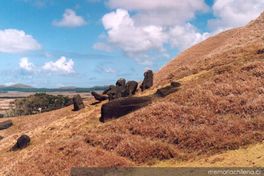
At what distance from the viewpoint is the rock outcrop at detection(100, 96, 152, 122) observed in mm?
43625

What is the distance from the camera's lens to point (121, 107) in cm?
4416

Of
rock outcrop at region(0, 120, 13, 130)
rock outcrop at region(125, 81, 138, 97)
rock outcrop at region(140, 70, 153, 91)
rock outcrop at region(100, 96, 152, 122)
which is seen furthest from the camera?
rock outcrop at region(0, 120, 13, 130)

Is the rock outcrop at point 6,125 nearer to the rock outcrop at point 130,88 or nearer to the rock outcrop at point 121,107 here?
the rock outcrop at point 130,88

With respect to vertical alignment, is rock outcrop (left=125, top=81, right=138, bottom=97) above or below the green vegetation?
above

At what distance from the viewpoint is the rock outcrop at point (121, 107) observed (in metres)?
43.6

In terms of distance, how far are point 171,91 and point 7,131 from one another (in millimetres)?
40764

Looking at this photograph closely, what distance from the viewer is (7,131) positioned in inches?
2972

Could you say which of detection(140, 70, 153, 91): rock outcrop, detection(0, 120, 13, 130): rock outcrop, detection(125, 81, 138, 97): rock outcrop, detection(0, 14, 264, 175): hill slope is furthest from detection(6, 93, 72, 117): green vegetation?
detection(0, 14, 264, 175): hill slope

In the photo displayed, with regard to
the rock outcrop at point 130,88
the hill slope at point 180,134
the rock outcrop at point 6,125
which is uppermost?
the rock outcrop at point 130,88

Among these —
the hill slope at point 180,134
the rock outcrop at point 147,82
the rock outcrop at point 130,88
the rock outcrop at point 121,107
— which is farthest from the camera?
the rock outcrop at point 147,82

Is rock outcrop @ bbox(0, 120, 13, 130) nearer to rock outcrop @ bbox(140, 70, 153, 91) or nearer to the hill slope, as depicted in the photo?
rock outcrop @ bbox(140, 70, 153, 91)

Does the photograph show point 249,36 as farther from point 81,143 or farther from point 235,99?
point 81,143

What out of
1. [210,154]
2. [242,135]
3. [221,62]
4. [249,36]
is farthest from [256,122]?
[249,36]

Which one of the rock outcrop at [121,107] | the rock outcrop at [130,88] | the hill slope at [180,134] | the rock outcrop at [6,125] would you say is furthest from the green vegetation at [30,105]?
the hill slope at [180,134]
